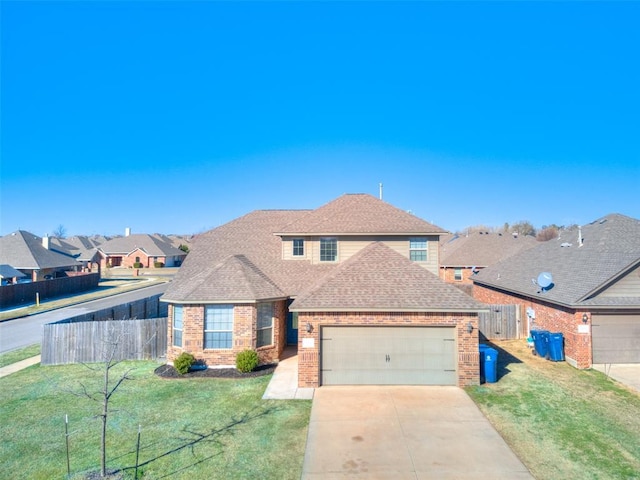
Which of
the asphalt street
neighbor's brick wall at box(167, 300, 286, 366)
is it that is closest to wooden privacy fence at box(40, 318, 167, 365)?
neighbor's brick wall at box(167, 300, 286, 366)

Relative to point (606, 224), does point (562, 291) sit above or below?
below

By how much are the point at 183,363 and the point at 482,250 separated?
3208 cm

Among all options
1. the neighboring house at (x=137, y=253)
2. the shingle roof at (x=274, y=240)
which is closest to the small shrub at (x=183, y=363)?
the shingle roof at (x=274, y=240)

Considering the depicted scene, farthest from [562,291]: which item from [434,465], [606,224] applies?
[434,465]

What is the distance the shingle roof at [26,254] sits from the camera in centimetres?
3466

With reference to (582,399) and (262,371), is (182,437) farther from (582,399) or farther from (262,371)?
(582,399)

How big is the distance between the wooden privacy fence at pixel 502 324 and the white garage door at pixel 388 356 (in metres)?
7.62

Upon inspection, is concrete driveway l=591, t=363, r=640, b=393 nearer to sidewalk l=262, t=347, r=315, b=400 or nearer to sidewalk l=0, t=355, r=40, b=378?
sidewalk l=262, t=347, r=315, b=400

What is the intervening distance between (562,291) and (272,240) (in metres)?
13.6

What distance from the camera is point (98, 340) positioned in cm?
1448

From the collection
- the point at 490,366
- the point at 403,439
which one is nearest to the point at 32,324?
the point at 403,439

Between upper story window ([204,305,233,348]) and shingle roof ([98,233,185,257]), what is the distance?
52792 millimetres

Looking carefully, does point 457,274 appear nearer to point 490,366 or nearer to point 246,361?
point 490,366

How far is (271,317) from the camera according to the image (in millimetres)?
14305
